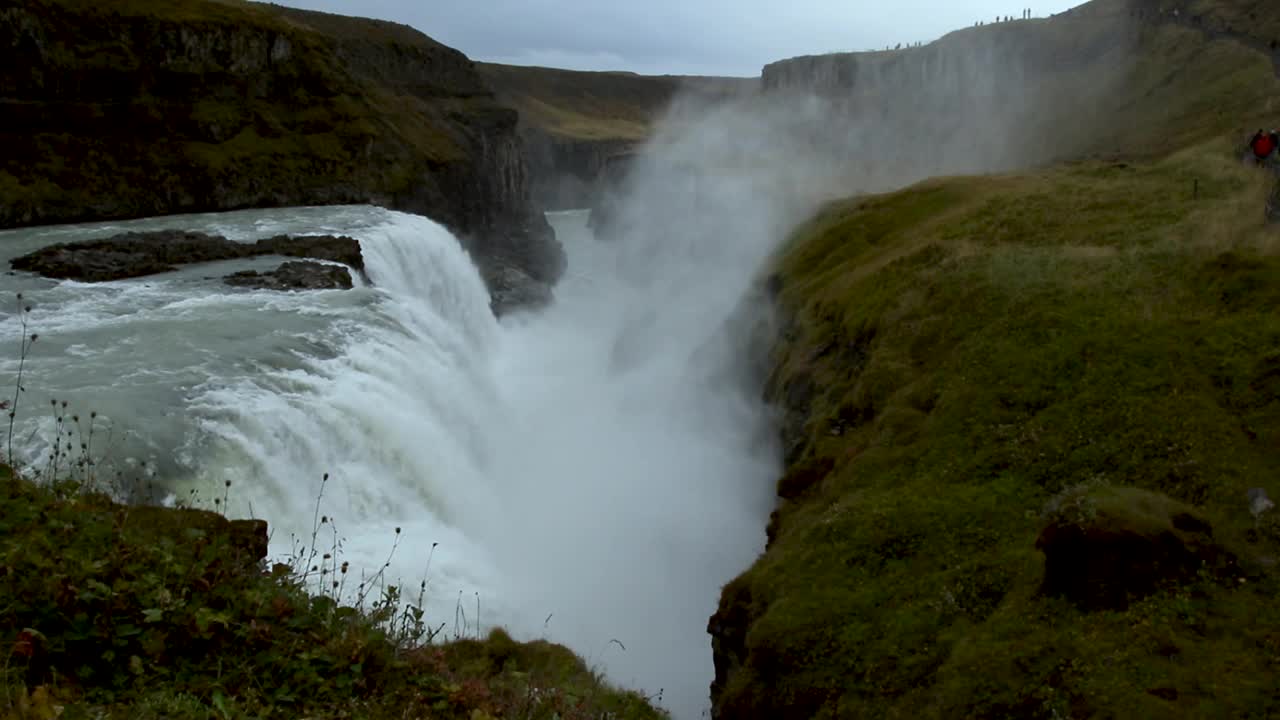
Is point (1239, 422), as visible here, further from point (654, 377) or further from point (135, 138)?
point (135, 138)

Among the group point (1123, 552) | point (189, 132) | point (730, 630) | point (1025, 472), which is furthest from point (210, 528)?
point (189, 132)

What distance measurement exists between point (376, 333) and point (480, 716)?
2093cm

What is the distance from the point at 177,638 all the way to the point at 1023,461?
→ 11.8 meters

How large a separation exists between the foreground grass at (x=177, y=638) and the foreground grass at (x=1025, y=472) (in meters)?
5.40

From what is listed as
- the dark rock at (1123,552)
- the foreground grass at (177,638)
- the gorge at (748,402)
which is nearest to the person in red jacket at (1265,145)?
the gorge at (748,402)

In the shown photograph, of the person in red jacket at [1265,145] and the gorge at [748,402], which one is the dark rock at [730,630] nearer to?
the gorge at [748,402]

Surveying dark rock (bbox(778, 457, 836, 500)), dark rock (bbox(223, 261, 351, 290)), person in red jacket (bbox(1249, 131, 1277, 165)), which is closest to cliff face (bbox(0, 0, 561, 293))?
dark rock (bbox(223, 261, 351, 290))

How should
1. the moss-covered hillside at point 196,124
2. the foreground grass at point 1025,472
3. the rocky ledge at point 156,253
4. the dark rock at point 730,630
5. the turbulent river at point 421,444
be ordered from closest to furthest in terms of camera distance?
the foreground grass at point 1025,472, the dark rock at point 730,630, the turbulent river at point 421,444, the rocky ledge at point 156,253, the moss-covered hillside at point 196,124

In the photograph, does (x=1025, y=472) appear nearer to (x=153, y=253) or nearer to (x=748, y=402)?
(x=748, y=402)

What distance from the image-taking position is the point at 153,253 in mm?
33031

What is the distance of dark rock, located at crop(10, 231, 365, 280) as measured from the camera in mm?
→ 30172

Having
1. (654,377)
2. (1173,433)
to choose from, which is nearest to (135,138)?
(654,377)

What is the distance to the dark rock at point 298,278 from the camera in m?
29.2

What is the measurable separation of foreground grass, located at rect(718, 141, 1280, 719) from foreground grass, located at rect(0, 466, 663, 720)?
5.40 metres
